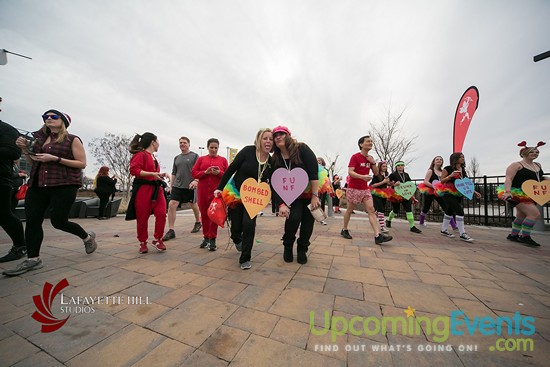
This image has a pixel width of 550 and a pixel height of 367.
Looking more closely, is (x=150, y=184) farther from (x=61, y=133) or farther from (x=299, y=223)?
(x=299, y=223)

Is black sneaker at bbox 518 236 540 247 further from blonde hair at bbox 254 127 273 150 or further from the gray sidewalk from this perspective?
blonde hair at bbox 254 127 273 150

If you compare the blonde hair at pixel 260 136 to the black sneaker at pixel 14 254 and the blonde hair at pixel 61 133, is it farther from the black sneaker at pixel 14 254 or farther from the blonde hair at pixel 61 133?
the black sneaker at pixel 14 254

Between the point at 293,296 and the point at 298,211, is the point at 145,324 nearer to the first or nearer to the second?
the point at 293,296

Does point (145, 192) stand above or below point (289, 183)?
below

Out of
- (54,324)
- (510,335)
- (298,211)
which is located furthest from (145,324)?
(510,335)

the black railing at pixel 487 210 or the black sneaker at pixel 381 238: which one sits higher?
the black railing at pixel 487 210

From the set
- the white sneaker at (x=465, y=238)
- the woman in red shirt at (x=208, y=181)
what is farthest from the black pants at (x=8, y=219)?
the white sneaker at (x=465, y=238)

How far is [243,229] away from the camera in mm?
2600

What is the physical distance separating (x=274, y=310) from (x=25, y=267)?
9.41ft

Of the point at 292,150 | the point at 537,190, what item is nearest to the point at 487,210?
the point at 537,190

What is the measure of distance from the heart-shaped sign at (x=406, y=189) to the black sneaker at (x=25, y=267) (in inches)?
267

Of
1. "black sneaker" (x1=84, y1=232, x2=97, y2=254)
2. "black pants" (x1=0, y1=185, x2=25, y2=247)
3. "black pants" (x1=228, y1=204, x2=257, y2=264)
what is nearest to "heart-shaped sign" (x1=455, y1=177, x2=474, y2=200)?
"black pants" (x1=228, y1=204, x2=257, y2=264)

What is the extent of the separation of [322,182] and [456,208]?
3.55 m

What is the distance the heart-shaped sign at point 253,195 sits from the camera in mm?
2520
